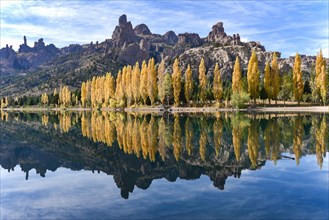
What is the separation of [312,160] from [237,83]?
226ft

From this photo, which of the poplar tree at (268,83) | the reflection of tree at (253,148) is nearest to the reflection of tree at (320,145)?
the reflection of tree at (253,148)

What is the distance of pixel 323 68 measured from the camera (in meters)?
78.8

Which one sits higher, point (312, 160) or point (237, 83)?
point (237, 83)

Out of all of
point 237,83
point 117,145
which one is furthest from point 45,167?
point 237,83

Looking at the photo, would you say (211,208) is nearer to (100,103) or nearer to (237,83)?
(237,83)

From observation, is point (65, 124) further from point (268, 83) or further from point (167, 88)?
point (268, 83)

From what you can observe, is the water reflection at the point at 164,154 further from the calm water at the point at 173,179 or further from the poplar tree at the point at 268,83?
the poplar tree at the point at 268,83

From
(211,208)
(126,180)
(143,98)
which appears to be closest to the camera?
(211,208)

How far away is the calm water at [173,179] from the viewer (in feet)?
35.2

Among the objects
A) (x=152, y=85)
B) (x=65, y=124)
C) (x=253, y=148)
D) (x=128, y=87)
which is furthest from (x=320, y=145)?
(x=128, y=87)

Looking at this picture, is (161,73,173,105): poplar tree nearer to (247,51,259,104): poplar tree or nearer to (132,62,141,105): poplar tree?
(132,62,141,105): poplar tree

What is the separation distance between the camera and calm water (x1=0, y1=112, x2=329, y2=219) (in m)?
10.7

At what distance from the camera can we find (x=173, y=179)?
49.9ft

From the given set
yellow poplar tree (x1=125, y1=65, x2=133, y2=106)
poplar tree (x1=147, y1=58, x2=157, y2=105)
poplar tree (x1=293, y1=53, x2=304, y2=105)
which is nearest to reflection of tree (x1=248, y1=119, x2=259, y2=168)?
poplar tree (x1=293, y1=53, x2=304, y2=105)
